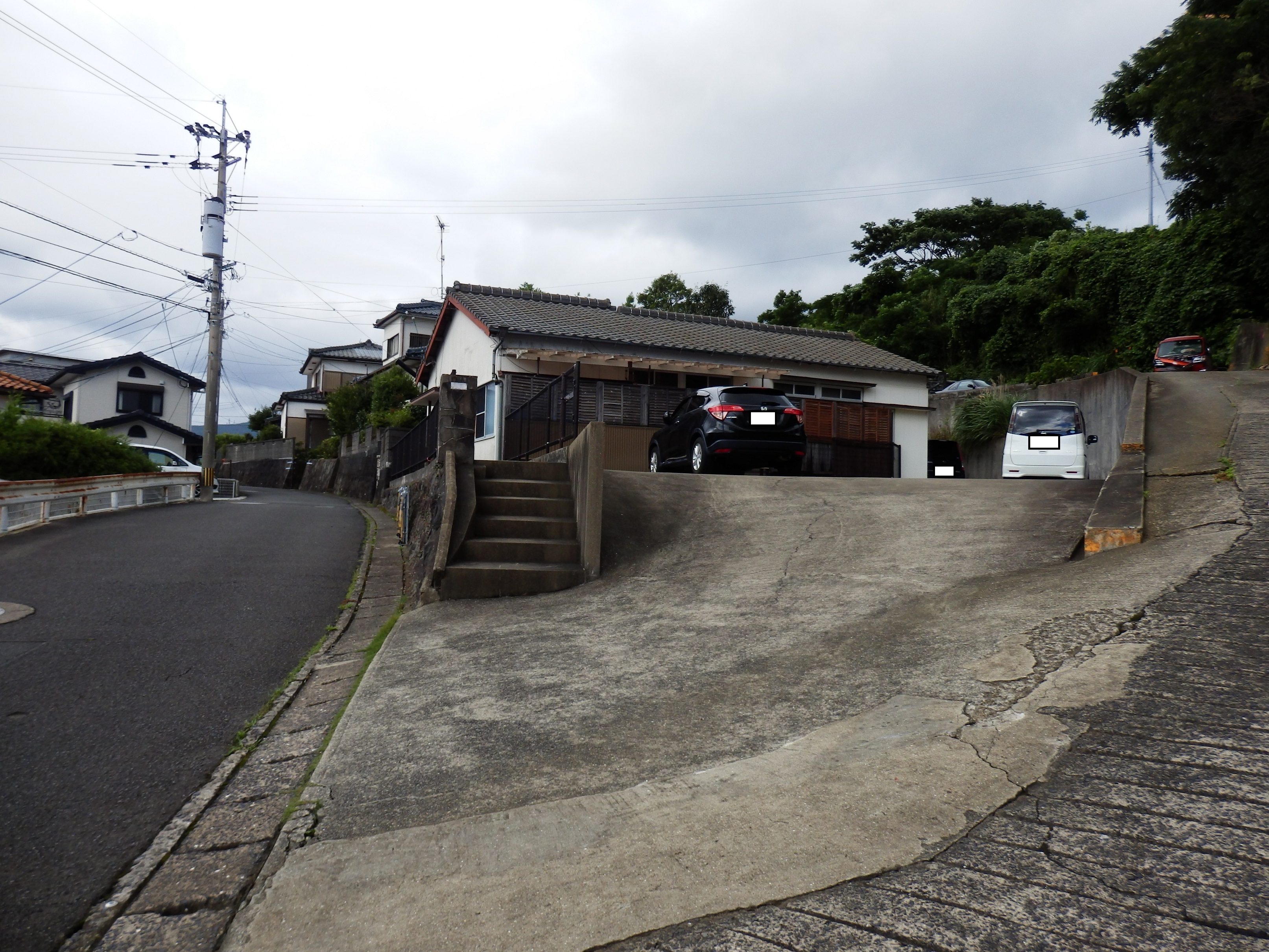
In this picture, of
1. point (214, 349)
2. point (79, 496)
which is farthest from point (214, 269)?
point (79, 496)

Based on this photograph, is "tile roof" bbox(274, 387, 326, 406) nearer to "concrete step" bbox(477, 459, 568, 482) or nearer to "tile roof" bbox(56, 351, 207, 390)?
"tile roof" bbox(56, 351, 207, 390)

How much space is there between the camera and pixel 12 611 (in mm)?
7051

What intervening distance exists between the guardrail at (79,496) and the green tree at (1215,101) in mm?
23543

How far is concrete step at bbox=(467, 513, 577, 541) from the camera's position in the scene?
8.32 metres

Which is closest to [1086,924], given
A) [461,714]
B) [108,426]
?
[461,714]

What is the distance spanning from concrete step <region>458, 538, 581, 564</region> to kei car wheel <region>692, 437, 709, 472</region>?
4.48 metres

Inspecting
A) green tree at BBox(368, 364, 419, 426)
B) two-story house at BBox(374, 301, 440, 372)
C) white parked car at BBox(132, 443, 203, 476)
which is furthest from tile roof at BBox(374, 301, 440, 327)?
white parked car at BBox(132, 443, 203, 476)

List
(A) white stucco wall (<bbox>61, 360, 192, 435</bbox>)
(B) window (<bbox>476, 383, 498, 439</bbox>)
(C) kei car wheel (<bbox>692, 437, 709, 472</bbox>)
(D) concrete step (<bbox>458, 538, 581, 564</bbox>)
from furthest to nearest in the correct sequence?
(A) white stucco wall (<bbox>61, 360, 192, 435</bbox>)
(B) window (<bbox>476, 383, 498, 439</bbox>)
(C) kei car wheel (<bbox>692, 437, 709, 472</bbox>)
(D) concrete step (<bbox>458, 538, 581, 564</bbox>)

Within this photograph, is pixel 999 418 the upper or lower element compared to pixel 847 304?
lower

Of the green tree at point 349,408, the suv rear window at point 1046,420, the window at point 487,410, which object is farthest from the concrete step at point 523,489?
the green tree at point 349,408

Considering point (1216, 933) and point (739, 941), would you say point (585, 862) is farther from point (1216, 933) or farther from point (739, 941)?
point (1216, 933)

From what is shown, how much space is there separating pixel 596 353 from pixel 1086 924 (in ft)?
51.3

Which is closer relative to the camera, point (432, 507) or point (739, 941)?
point (739, 941)

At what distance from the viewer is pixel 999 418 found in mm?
23984
